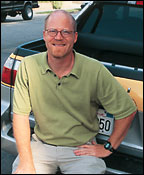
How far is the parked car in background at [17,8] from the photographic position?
606 inches

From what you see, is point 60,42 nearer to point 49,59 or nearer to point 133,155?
point 49,59

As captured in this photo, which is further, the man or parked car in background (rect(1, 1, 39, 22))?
parked car in background (rect(1, 1, 39, 22))

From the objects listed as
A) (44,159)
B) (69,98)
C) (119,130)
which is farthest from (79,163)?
(69,98)

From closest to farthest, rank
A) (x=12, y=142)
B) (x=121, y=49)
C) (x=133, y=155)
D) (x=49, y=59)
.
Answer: (x=49, y=59) < (x=133, y=155) < (x=12, y=142) < (x=121, y=49)

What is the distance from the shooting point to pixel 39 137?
7.54 ft

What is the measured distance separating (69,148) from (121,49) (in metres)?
1.84

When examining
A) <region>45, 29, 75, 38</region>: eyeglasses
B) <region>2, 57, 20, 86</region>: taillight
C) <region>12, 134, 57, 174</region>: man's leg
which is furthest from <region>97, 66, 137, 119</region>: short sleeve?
<region>2, 57, 20, 86</region>: taillight

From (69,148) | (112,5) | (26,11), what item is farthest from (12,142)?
(26,11)

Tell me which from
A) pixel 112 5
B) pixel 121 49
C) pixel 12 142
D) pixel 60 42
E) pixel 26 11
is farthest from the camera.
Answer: pixel 26 11

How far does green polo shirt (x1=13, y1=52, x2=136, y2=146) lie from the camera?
2121mm

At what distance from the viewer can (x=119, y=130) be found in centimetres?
219

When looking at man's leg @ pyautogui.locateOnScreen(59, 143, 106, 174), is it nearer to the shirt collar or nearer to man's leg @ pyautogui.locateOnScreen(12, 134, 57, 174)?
man's leg @ pyautogui.locateOnScreen(12, 134, 57, 174)

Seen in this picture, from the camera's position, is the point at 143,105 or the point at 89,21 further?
the point at 89,21

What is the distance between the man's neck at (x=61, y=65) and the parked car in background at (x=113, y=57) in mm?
331
